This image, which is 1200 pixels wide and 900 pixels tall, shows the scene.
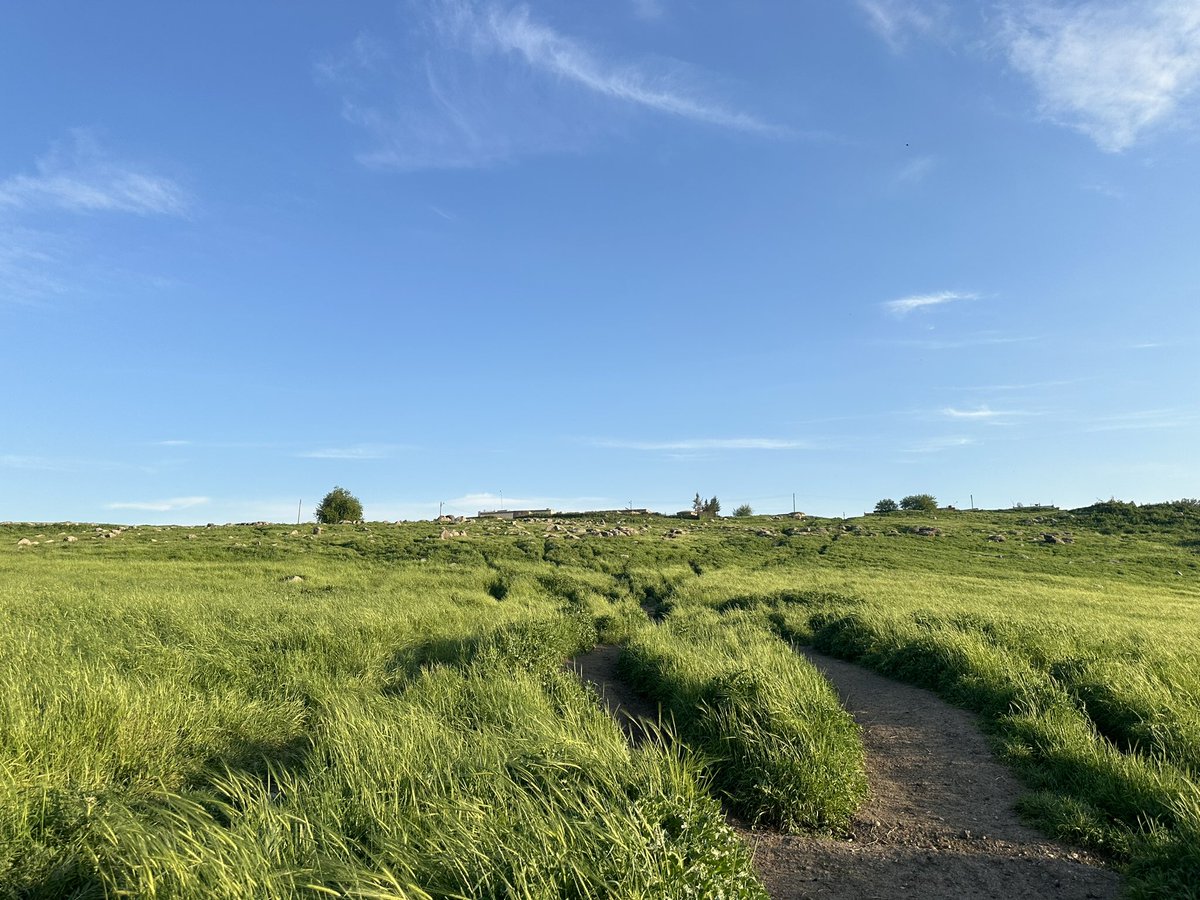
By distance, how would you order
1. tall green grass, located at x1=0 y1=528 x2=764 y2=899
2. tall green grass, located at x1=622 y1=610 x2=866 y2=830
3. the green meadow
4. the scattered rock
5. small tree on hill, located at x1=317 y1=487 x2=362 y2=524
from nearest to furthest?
tall green grass, located at x1=0 y1=528 x2=764 y2=899 < the green meadow < tall green grass, located at x1=622 y1=610 x2=866 y2=830 < the scattered rock < small tree on hill, located at x1=317 y1=487 x2=362 y2=524

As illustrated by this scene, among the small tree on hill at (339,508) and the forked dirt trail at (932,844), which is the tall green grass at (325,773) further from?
the small tree on hill at (339,508)

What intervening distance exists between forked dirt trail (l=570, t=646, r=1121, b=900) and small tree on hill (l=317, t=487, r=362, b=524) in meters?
77.9

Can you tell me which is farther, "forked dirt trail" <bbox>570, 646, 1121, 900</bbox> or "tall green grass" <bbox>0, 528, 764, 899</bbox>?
"forked dirt trail" <bbox>570, 646, 1121, 900</bbox>

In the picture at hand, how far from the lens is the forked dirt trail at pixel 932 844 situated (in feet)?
16.4

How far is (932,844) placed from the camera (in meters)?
5.78

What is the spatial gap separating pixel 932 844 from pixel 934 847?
2.2 inches

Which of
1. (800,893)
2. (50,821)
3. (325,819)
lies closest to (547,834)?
(325,819)

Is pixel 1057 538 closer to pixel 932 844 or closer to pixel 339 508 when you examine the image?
pixel 932 844

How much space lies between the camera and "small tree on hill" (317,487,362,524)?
7994cm

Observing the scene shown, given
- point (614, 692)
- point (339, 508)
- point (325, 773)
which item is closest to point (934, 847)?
point (325, 773)

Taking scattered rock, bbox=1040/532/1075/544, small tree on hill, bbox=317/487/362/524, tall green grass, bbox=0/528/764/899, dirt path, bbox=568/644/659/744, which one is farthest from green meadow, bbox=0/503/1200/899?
small tree on hill, bbox=317/487/362/524

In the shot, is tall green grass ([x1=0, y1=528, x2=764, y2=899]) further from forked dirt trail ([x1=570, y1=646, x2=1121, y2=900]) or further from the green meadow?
forked dirt trail ([x1=570, y1=646, x2=1121, y2=900])

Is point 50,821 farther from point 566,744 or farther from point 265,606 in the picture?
point 265,606

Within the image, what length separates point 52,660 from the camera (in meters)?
8.69
